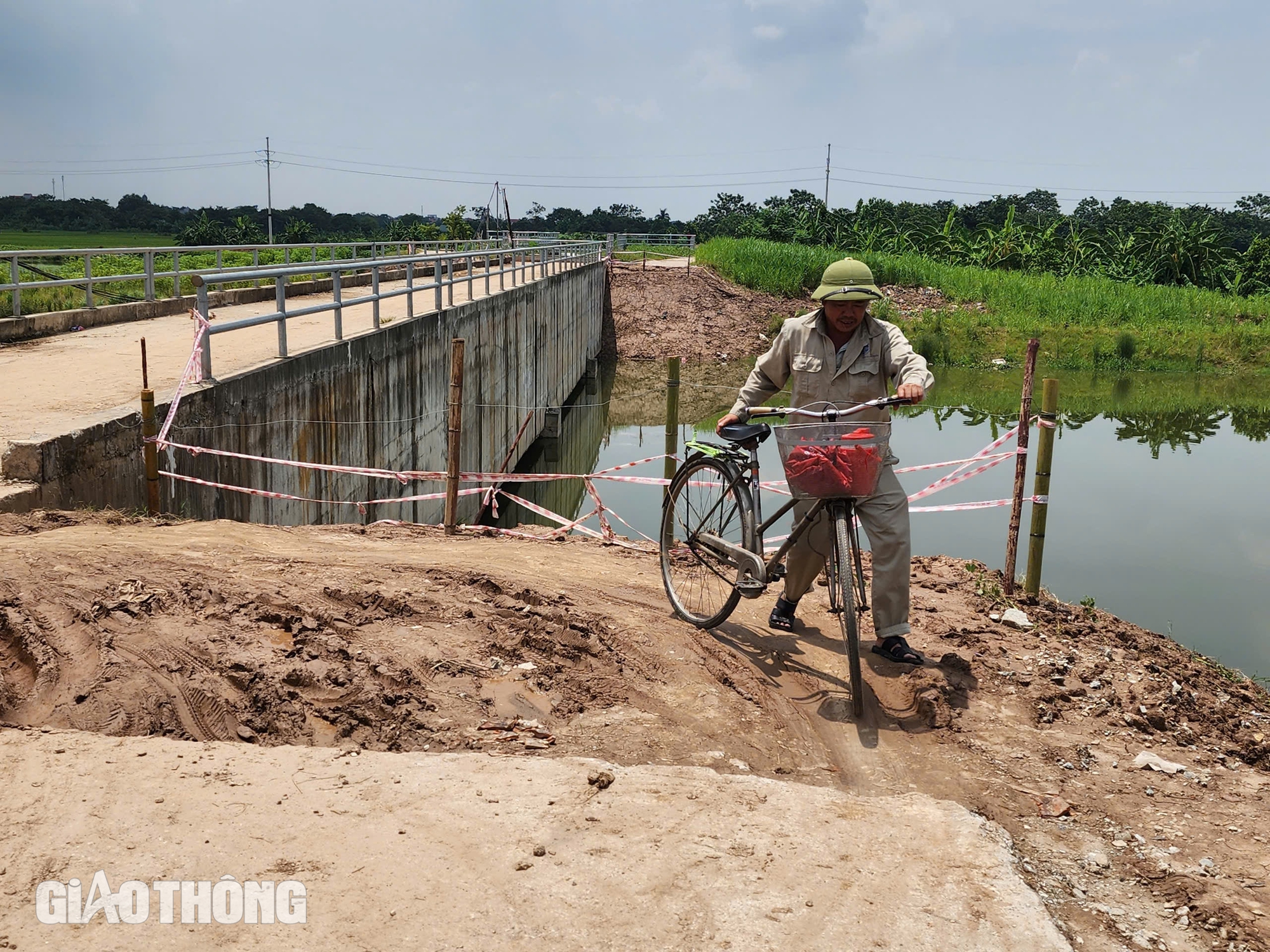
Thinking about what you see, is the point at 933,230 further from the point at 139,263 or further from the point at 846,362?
the point at 846,362

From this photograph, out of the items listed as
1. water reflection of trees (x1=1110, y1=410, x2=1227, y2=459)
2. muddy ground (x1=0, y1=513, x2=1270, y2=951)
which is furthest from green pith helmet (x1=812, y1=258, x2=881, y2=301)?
water reflection of trees (x1=1110, y1=410, x2=1227, y2=459)

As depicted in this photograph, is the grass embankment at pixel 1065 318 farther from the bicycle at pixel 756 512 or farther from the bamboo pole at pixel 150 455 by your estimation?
the bicycle at pixel 756 512

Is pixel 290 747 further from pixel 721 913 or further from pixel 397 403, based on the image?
pixel 397 403

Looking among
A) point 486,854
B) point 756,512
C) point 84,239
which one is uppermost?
point 84,239

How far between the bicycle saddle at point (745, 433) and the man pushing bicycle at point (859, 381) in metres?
0.06

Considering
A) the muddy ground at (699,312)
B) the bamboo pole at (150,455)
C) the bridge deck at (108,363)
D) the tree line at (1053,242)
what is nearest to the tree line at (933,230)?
the tree line at (1053,242)

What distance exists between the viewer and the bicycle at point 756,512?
15.3 ft

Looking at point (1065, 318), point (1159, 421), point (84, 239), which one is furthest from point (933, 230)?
point (84, 239)

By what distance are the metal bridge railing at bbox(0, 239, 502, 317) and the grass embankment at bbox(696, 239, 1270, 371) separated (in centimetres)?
1607

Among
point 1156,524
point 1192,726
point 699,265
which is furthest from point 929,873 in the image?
point 699,265

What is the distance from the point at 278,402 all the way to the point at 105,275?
48.2ft

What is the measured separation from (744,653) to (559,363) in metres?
23.7

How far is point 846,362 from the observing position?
532 cm

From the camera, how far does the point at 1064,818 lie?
3.90m
